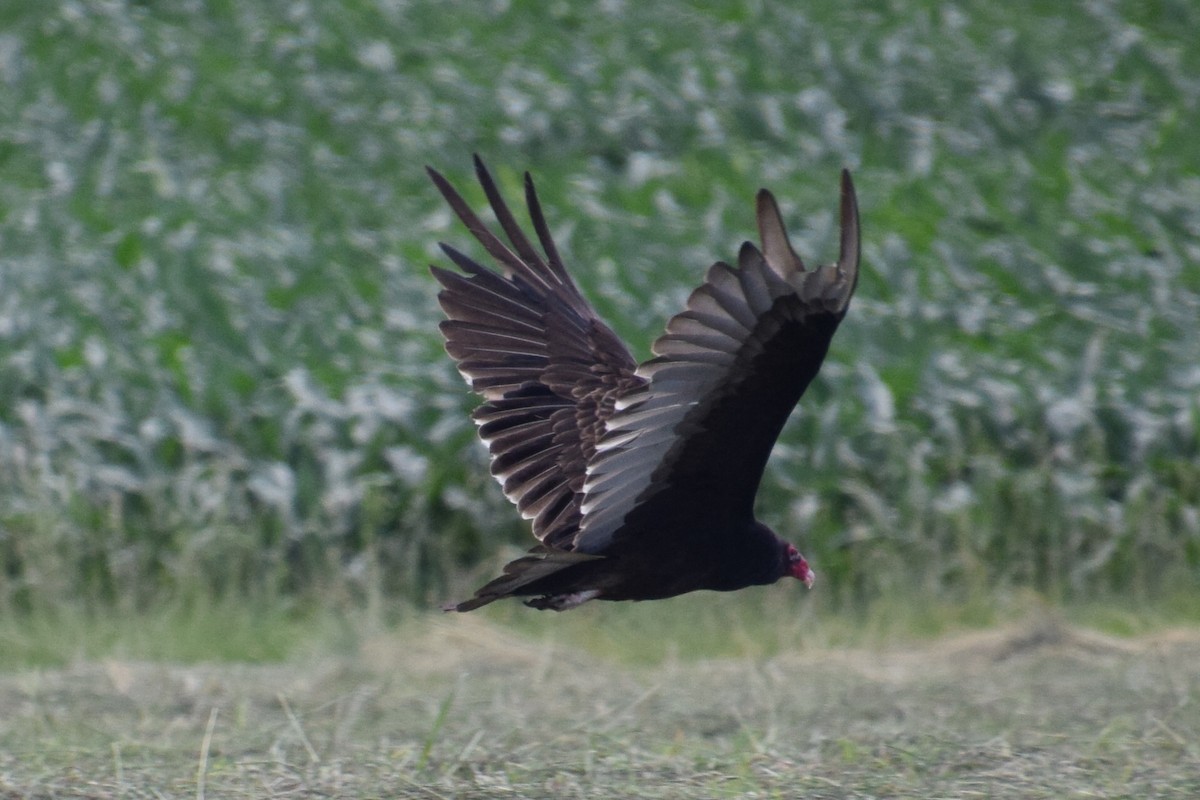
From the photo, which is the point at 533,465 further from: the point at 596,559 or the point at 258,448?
the point at 258,448

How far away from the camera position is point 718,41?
9.98 meters

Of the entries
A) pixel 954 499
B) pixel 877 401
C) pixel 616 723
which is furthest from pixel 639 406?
pixel 877 401

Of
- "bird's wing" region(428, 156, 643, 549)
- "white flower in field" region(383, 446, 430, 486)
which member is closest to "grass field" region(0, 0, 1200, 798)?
"white flower in field" region(383, 446, 430, 486)

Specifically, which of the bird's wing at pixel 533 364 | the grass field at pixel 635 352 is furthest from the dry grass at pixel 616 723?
the bird's wing at pixel 533 364

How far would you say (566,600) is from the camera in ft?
12.1

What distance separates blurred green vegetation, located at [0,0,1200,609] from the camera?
637 cm

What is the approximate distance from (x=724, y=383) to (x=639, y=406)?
18 centimetres

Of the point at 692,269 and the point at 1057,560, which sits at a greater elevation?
the point at 692,269

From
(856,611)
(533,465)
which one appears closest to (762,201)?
(533,465)

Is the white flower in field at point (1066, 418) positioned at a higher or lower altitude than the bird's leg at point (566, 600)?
higher

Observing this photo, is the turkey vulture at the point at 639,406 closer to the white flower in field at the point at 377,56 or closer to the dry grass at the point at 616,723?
the dry grass at the point at 616,723

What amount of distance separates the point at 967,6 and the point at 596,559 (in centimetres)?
767

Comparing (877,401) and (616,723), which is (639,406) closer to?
(616,723)

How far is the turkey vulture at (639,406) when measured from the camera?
10.5 ft
